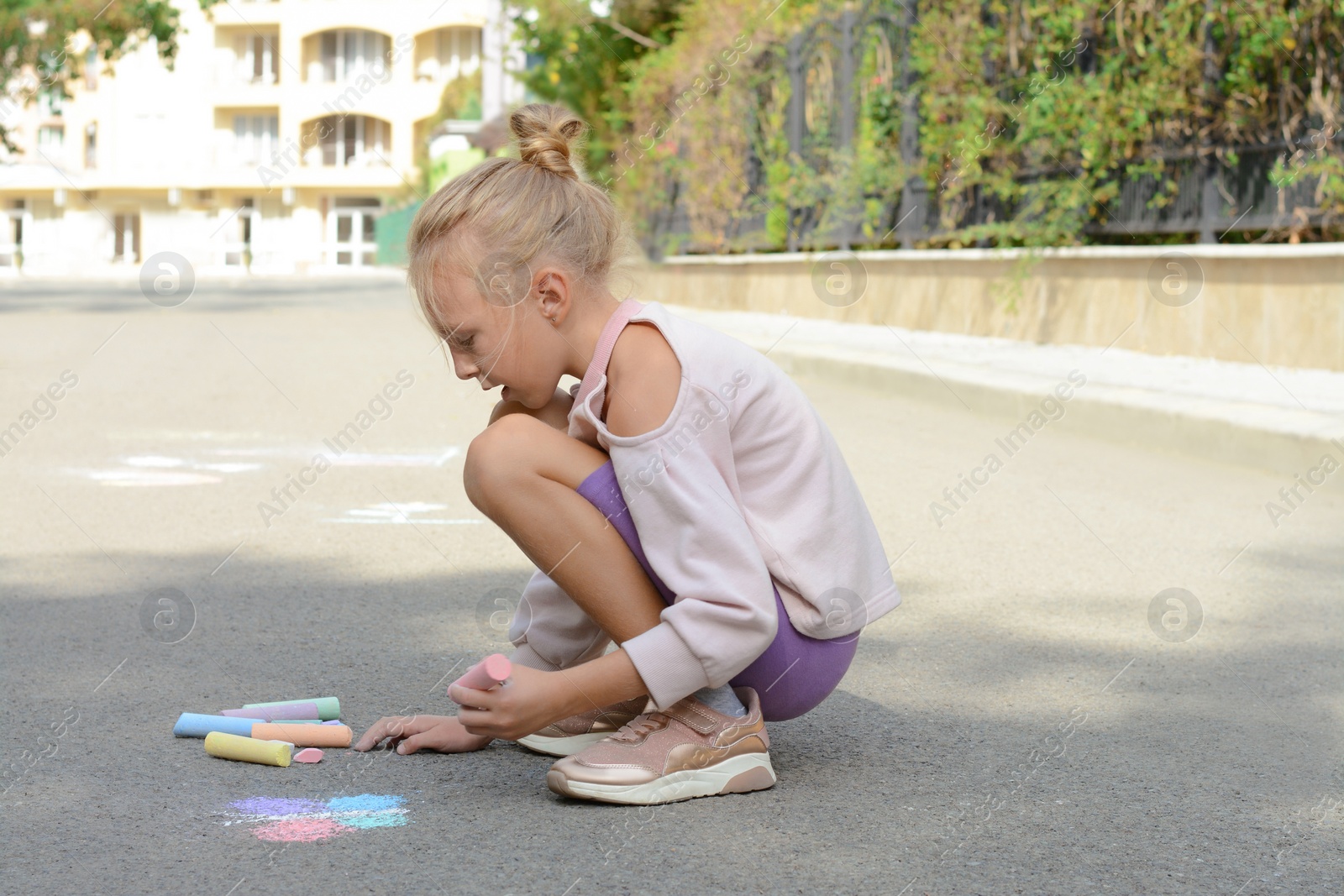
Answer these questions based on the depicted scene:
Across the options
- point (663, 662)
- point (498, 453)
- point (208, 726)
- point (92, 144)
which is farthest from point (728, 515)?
point (92, 144)

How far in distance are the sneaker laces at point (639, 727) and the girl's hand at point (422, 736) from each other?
320 mm

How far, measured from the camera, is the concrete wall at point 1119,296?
8.27 metres

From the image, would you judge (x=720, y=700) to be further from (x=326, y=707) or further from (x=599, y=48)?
(x=599, y=48)

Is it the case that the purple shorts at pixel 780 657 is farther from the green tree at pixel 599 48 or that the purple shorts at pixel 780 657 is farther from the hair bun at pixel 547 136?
the green tree at pixel 599 48

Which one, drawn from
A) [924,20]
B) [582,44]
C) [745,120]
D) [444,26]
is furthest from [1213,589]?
[444,26]

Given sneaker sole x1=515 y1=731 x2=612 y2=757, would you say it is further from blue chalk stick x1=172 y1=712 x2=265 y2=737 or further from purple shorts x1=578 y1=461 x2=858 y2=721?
blue chalk stick x1=172 y1=712 x2=265 y2=737

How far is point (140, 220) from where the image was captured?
202ft

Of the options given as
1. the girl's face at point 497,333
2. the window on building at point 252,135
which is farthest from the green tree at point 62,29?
the window on building at point 252,135

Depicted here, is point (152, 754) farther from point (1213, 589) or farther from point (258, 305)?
point (258, 305)

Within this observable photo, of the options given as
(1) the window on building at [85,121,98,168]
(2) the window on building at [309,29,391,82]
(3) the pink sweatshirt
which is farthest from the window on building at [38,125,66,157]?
(3) the pink sweatshirt

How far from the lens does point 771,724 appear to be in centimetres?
293

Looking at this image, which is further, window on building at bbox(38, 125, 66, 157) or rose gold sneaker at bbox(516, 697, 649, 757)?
window on building at bbox(38, 125, 66, 157)

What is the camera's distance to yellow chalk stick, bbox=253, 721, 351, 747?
8.80ft

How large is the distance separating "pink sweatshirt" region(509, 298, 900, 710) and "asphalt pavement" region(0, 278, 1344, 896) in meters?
0.27
